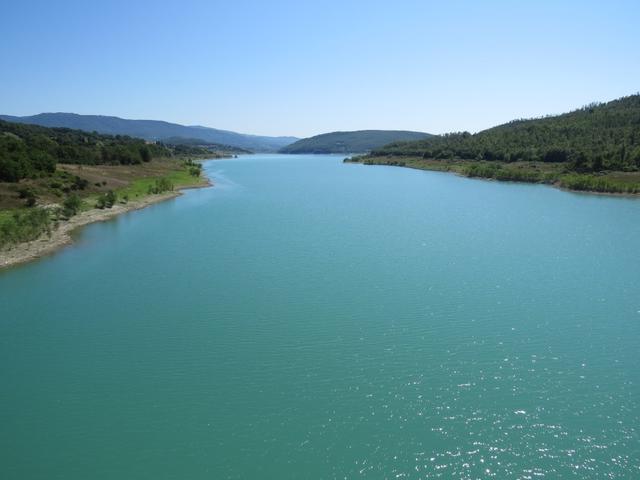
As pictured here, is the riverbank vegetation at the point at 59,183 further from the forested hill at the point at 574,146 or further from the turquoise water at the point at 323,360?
the forested hill at the point at 574,146

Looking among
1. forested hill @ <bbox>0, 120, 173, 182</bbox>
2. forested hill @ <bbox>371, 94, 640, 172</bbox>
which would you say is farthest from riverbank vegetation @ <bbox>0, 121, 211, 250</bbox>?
forested hill @ <bbox>371, 94, 640, 172</bbox>

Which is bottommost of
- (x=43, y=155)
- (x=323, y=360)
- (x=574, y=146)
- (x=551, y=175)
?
(x=323, y=360)

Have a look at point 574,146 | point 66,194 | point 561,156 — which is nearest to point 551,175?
point 561,156

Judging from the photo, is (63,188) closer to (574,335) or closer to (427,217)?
(427,217)

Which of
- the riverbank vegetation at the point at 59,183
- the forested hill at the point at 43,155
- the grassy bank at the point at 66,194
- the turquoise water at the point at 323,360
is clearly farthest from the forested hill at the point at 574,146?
the forested hill at the point at 43,155

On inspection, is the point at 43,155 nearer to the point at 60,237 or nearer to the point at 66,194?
the point at 66,194

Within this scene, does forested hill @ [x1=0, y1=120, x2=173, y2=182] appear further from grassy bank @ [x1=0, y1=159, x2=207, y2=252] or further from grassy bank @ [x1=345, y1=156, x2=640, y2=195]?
grassy bank @ [x1=345, y1=156, x2=640, y2=195]

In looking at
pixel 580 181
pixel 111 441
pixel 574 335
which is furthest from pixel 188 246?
pixel 580 181
